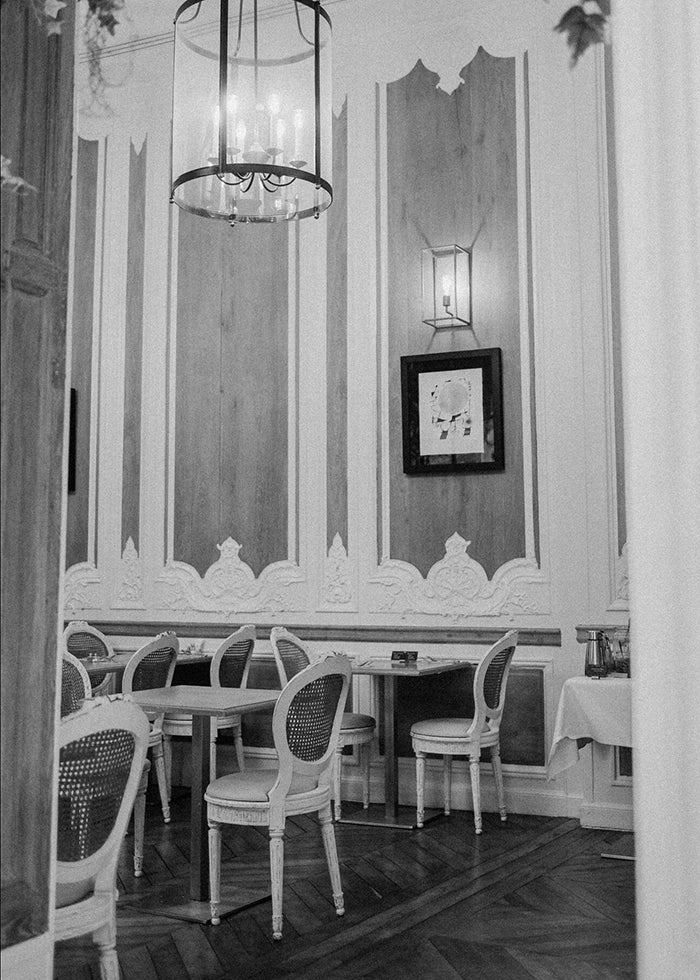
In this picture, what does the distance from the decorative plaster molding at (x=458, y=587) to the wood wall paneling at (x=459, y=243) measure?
2.4 inches

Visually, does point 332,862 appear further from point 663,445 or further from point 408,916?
point 663,445

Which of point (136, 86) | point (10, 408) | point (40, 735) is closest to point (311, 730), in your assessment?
point (40, 735)

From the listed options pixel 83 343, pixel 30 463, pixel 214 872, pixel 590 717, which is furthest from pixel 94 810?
pixel 83 343

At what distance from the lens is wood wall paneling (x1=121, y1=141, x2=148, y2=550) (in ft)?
24.6

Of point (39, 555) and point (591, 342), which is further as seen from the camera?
point (591, 342)

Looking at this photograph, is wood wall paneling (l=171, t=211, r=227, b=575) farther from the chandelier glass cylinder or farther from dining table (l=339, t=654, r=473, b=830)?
the chandelier glass cylinder

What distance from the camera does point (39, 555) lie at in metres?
2.33

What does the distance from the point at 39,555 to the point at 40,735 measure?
0.39 metres

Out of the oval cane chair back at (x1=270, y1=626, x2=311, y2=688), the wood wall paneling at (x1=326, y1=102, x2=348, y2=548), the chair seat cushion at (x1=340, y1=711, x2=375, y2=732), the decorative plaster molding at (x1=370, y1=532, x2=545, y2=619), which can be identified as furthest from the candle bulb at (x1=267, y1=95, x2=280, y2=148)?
the chair seat cushion at (x1=340, y1=711, x2=375, y2=732)

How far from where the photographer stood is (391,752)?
5949 mm

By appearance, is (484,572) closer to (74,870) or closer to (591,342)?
(591,342)

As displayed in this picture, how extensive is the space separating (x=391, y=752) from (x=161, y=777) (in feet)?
4.16

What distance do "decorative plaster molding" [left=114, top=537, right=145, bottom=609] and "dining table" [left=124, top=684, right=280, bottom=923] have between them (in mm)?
2889

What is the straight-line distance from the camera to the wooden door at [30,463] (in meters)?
2.25
